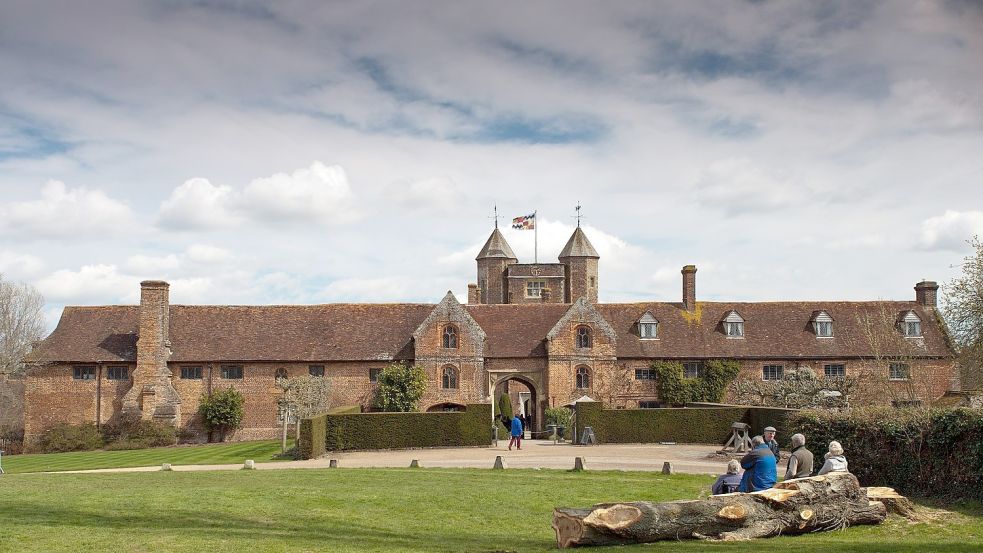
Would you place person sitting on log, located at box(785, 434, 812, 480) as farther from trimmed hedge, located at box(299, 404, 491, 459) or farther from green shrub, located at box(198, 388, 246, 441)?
green shrub, located at box(198, 388, 246, 441)

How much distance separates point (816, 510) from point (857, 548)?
6.83 ft

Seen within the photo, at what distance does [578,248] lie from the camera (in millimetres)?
73000

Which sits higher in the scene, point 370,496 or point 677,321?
point 677,321

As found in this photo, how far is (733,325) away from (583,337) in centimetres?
893

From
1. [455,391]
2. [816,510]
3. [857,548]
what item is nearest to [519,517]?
[816,510]

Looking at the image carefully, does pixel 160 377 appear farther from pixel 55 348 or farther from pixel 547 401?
pixel 547 401

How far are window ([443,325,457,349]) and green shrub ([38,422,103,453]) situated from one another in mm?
18236

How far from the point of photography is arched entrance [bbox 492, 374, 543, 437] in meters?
46.3

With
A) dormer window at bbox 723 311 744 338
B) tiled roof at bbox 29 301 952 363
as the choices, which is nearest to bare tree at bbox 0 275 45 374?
tiled roof at bbox 29 301 952 363

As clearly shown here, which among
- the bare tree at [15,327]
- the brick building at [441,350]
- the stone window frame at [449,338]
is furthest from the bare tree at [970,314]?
the bare tree at [15,327]

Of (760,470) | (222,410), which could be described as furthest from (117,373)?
(760,470)

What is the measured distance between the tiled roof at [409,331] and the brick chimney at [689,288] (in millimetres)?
483

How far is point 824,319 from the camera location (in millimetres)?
48219

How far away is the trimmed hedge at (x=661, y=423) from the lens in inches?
1444
